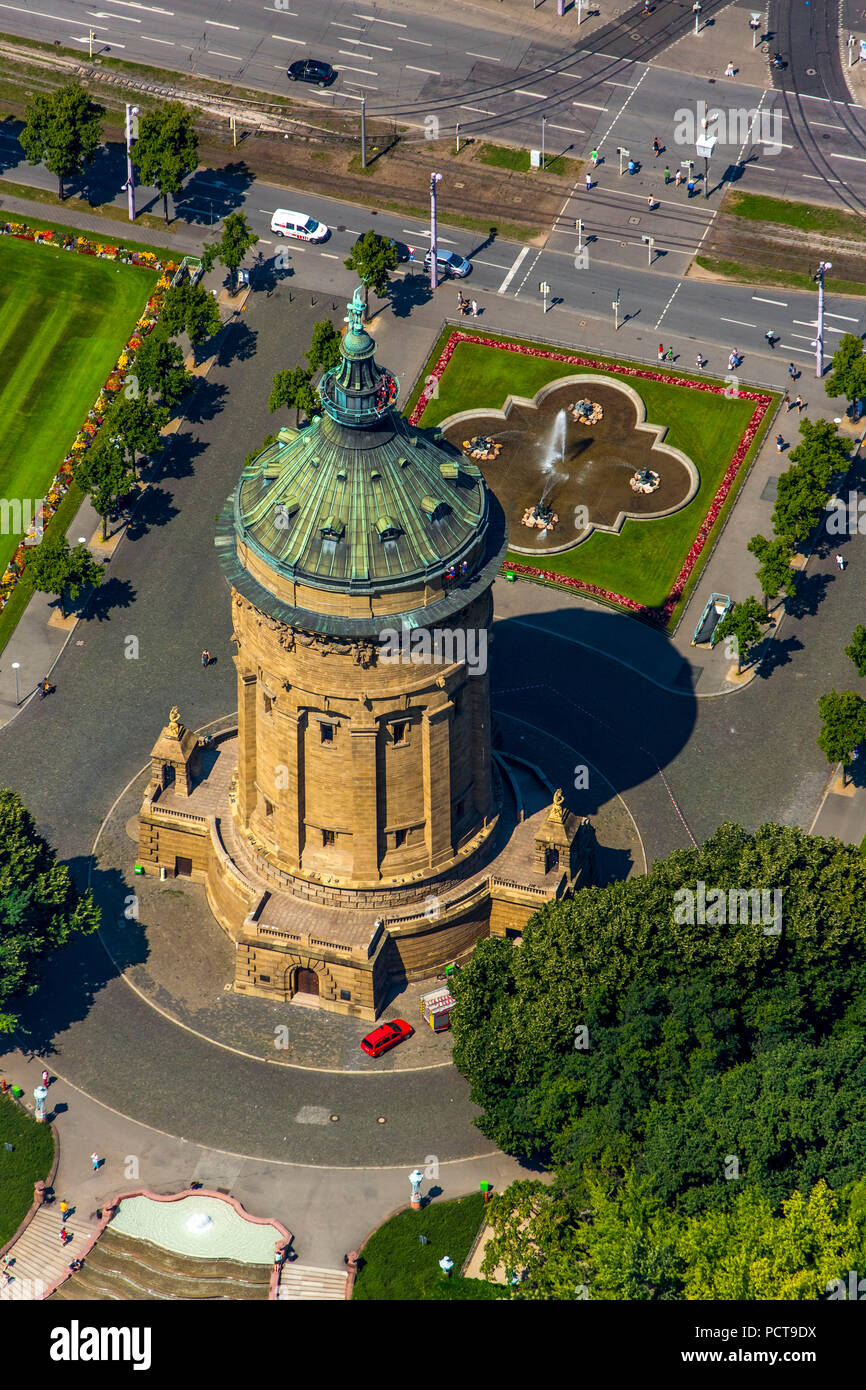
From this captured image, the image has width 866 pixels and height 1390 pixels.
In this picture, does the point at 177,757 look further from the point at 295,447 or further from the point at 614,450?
the point at 614,450

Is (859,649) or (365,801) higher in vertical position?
(859,649)

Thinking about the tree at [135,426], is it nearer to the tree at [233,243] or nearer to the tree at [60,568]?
the tree at [60,568]

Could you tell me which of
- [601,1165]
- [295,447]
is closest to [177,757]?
[295,447]

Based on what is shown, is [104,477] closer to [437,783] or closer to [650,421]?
[650,421]

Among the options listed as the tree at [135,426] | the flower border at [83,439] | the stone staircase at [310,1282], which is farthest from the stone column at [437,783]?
the tree at [135,426]

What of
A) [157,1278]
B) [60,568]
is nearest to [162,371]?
[60,568]
